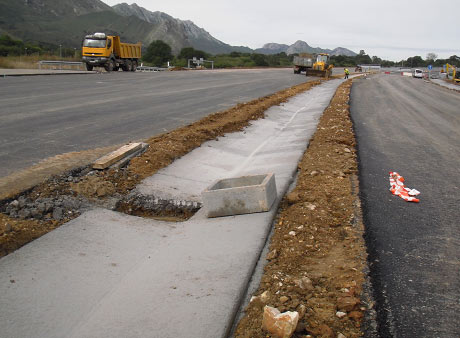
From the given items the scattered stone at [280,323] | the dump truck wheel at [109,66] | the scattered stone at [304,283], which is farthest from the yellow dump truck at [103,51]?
the scattered stone at [280,323]

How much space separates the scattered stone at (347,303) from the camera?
3.50 meters

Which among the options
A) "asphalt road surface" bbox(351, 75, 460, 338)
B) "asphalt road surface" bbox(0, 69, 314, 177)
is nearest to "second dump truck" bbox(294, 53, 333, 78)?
"asphalt road surface" bbox(0, 69, 314, 177)

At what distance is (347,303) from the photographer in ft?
11.6

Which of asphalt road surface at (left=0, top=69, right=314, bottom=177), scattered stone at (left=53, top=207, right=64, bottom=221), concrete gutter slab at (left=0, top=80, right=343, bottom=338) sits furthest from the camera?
asphalt road surface at (left=0, top=69, right=314, bottom=177)

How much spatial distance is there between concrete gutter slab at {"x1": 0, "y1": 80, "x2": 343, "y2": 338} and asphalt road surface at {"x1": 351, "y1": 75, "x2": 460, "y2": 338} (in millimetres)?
1270

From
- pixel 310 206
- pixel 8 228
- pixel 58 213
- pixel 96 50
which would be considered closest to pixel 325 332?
pixel 310 206

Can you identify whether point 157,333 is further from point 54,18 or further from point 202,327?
point 54,18

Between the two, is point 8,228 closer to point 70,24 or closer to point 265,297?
point 265,297

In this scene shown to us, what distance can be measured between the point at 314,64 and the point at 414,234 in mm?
45792

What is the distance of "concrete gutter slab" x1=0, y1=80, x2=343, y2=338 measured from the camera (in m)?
3.52

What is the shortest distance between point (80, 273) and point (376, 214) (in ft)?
12.1

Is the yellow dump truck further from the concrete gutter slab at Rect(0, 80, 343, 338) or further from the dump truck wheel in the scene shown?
the concrete gutter slab at Rect(0, 80, 343, 338)

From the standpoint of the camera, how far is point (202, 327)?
344 cm

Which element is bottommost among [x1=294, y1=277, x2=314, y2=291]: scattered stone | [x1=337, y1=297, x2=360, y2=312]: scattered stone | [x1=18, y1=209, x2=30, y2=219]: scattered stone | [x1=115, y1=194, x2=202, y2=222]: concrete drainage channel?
[x1=115, y1=194, x2=202, y2=222]: concrete drainage channel
